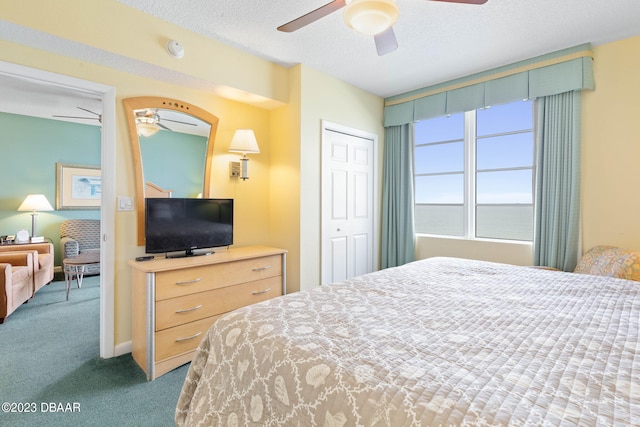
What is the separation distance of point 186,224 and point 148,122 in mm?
936

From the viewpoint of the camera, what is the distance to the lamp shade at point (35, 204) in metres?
4.68

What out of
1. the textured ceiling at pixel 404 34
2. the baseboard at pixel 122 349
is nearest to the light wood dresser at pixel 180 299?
the baseboard at pixel 122 349

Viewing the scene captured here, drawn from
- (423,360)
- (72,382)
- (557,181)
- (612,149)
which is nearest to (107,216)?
(72,382)

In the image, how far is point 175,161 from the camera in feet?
9.25

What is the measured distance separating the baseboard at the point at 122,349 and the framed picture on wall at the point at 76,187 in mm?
3896

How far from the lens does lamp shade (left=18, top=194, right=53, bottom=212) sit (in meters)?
4.68

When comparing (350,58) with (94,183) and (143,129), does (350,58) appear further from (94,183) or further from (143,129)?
(94,183)

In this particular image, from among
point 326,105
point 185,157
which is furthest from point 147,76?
point 326,105

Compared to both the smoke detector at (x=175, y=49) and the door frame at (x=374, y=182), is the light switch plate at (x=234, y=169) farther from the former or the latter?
the smoke detector at (x=175, y=49)

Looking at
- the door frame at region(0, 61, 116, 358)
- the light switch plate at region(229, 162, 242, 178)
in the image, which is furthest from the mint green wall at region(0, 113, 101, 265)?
the light switch plate at region(229, 162, 242, 178)

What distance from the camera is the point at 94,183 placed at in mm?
5387

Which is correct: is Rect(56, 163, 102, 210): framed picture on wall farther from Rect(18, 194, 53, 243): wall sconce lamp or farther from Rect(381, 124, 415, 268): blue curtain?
Rect(381, 124, 415, 268): blue curtain

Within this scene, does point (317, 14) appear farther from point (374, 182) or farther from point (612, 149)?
point (612, 149)

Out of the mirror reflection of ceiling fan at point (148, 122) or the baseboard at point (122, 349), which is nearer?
the baseboard at point (122, 349)
